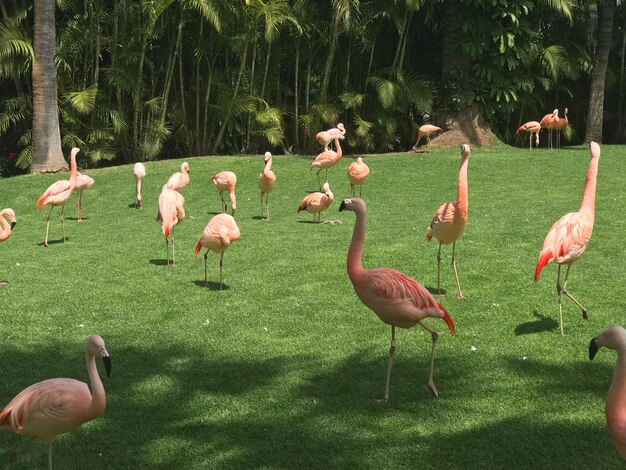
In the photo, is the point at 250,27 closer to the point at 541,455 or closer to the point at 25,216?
the point at 25,216

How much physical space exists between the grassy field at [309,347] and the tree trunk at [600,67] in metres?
9.12

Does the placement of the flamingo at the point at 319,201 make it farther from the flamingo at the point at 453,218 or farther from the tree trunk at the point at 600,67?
the tree trunk at the point at 600,67

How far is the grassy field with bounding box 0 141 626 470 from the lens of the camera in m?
4.50

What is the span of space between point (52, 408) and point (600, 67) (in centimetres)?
1884

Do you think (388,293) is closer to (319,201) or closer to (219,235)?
(219,235)

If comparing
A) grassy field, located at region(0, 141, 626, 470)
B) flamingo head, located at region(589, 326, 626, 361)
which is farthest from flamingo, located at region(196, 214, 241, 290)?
flamingo head, located at region(589, 326, 626, 361)

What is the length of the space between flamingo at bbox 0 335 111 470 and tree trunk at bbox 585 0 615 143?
18610mm

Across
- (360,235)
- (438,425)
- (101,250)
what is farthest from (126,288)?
(438,425)

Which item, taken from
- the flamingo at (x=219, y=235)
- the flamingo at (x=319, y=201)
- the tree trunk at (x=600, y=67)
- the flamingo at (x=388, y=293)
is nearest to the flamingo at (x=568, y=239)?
the flamingo at (x=388, y=293)

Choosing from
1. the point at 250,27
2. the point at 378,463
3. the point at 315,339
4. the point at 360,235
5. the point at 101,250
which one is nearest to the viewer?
the point at 378,463

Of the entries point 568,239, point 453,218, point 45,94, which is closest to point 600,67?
point 45,94

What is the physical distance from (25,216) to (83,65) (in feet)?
19.3

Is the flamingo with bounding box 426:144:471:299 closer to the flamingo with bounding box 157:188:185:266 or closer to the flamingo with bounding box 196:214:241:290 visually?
the flamingo with bounding box 196:214:241:290

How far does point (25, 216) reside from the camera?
12914mm
